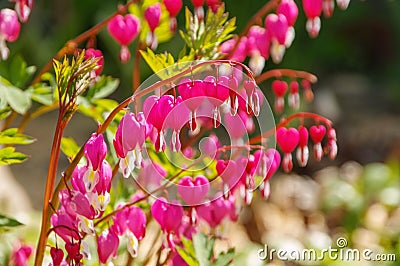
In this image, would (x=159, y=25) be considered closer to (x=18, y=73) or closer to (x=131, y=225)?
(x=18, y=73)

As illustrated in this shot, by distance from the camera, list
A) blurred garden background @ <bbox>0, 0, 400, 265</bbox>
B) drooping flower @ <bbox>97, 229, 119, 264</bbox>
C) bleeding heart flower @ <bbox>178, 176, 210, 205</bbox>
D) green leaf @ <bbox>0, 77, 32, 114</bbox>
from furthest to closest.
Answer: blurred garden background @ <bbox>0, 0, 400, 265</bbox> < green leaf @ <bbox>0, 77, 32, 114</bbox> < bleeding heart flower @ <bbox>178, 176, 210, 205</bbox> < drooping flower @ <bbox>97, 229, 119, 264</bbox>

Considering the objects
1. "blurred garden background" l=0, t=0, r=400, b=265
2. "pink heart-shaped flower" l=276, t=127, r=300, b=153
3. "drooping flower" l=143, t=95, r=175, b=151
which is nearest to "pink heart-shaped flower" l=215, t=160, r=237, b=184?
"pink heart-shaped flower" l=276, t=127, r=300, b=153

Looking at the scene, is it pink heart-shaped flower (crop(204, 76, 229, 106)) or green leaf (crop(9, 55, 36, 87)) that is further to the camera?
green leaf (crop(9, 55, 36, 87))

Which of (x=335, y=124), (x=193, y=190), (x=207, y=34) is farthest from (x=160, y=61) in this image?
(x=335, y=124)

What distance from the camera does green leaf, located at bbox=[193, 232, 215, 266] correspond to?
1268 millimetres

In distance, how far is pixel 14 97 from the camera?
53.1 inches

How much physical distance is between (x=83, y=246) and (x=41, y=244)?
0.10m

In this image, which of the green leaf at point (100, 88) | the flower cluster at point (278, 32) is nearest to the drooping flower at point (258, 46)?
the flower cluster at point (278, 32)

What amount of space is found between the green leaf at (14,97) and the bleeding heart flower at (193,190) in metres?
0.31

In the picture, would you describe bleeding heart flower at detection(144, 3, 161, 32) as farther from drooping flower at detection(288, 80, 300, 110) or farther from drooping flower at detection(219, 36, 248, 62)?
drooping flower at detection(288, 80, 300, 110)

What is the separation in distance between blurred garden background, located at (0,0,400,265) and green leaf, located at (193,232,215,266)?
0.60 m

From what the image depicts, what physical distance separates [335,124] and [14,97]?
10.2ft

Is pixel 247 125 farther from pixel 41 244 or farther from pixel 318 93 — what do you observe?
pixel 318 93

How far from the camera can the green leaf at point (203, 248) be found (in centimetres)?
127
